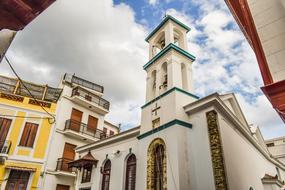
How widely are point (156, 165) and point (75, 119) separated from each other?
13882 mm

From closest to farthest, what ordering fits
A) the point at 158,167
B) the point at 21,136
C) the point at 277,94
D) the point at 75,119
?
the point at 277,94, the point at 158,167, the point at 21,136, the point at 75,119

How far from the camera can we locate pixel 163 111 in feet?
32.6

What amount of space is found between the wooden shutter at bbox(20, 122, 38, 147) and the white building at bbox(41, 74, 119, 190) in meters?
1.58

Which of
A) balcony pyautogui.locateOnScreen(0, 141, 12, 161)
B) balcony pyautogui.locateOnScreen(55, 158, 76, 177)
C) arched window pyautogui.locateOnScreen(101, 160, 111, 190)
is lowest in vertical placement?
arched window pyautogui.locateOnScreen(101, 160, 111, 190)

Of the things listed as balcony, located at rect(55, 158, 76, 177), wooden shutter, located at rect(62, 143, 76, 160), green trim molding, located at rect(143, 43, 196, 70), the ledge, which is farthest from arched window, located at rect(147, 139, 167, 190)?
wooden shutter, located at rect(62, 143, 76, 160)

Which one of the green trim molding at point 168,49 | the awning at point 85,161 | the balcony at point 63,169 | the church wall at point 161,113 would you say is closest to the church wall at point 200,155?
the church wall at point 161,113

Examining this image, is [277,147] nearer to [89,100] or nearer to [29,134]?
[89,100]

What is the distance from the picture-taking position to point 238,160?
9297 millimetres

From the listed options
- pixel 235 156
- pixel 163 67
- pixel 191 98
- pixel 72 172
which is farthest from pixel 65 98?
pixel 235 156

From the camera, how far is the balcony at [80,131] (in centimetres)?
1947

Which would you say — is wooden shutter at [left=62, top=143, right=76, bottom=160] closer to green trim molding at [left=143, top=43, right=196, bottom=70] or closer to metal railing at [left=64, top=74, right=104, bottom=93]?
metal railing at [left=64, top=74, right=104, bottom=93]

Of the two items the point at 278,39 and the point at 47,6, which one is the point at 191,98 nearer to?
the point at 278,39

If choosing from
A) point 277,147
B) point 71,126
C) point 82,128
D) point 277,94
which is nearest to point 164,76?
point 277,94

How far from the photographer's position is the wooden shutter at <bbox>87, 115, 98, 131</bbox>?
71.4 ft
